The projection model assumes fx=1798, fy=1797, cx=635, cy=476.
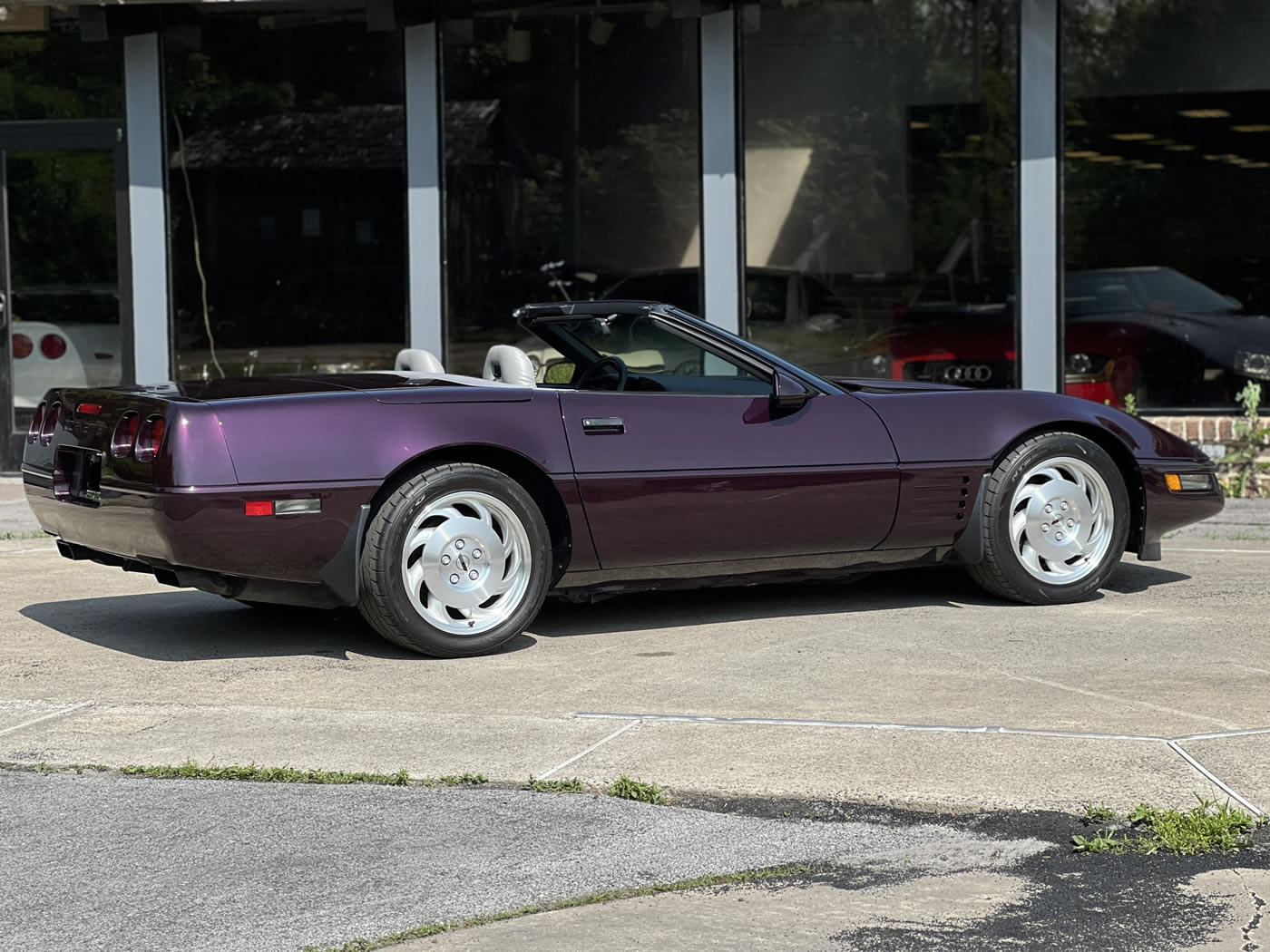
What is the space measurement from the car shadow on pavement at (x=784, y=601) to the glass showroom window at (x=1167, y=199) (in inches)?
149

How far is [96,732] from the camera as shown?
5.20 metres

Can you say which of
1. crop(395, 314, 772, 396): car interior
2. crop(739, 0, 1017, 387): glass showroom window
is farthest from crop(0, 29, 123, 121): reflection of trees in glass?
crop(395, 314, 772, 396): car interior

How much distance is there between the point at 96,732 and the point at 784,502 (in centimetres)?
269

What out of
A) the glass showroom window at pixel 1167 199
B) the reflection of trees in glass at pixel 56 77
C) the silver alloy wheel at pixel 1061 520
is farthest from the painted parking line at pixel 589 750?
the reflection of trees in glass at pixel 56 77

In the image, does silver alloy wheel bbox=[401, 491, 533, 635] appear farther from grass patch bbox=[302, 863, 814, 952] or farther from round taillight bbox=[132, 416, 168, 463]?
grass patch bbox=[302, 863, 814, 952]

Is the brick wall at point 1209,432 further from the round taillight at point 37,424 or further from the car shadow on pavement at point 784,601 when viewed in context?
the round taillight at point 37,424

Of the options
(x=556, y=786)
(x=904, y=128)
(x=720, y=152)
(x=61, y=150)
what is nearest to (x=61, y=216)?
(x=61, y=150)

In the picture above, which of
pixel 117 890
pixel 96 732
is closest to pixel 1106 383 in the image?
pixel 96 732

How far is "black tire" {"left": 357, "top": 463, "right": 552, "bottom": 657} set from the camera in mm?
6152

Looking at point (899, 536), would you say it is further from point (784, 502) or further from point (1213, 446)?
point (1213, 446)

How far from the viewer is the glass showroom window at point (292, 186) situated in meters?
12.3

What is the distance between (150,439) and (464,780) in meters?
2.02

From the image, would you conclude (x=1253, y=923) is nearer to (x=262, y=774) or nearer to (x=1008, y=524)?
(x=262, y=774)

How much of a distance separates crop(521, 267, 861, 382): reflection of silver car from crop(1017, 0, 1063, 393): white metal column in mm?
1171
